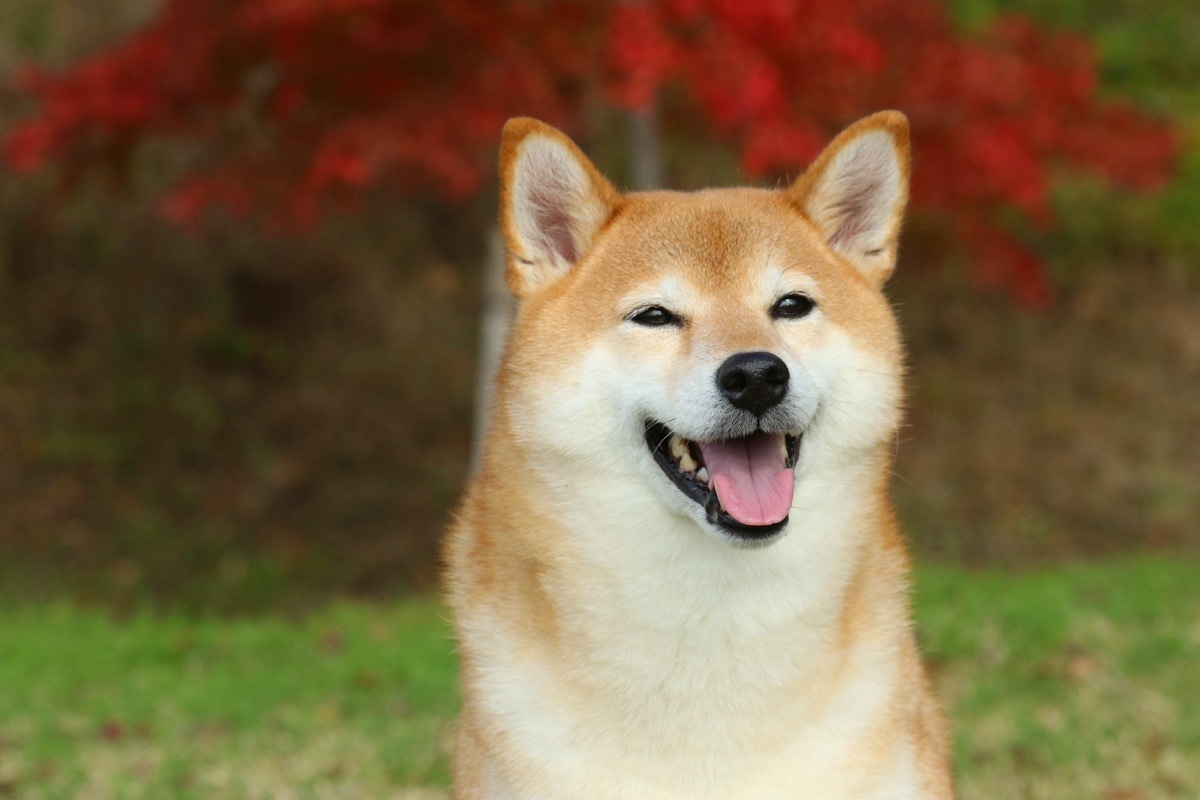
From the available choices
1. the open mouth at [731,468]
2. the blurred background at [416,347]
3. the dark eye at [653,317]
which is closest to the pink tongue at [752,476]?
the open mouth at [731,468]

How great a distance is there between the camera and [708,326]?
312cm

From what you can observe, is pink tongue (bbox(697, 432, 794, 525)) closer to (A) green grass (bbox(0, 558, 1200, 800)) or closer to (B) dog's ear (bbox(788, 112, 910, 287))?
(B) dog's ear (bbox(788, 112, 910, 287))

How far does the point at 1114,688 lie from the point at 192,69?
4.99 metres

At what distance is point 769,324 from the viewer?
314 cm

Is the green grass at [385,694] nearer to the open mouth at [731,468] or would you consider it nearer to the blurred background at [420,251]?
the blurred background at [420,251]

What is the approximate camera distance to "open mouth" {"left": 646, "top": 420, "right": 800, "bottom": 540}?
2955 millimetres

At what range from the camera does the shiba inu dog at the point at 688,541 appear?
2982mm

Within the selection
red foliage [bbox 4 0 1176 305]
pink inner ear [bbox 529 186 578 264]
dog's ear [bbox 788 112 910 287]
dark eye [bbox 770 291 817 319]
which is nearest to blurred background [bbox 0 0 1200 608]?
red foliage [bbox 4 0 1176 305]

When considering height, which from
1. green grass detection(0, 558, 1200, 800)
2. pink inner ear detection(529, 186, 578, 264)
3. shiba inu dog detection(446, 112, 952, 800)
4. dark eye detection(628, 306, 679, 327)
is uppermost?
pink inner ear detection(529, 186, 578, 264)

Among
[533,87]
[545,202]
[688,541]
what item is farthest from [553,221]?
[533,87]

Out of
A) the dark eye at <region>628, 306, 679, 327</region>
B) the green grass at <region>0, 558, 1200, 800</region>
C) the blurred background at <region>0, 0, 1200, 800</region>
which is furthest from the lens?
the blurred background at <region>0, 0, 1200, 800</region>

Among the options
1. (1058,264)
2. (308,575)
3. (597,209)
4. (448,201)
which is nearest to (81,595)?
(308,575)

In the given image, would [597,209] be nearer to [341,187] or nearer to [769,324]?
[769,324]

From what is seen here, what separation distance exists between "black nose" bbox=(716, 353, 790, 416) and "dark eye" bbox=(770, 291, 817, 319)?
26 cm
